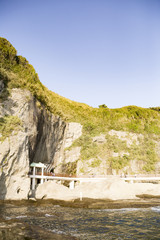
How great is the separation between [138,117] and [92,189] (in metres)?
34.2

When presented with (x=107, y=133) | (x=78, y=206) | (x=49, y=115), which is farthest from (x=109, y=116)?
(x=78, y=206)

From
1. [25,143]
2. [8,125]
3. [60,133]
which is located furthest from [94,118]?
[8,125]

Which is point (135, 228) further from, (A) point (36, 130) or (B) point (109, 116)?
(B) point (109, 116)

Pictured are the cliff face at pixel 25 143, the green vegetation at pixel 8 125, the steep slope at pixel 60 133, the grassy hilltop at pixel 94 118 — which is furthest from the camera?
the grassy hilltop at pixel 94 118

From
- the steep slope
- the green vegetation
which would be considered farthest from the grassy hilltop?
the green vegetation

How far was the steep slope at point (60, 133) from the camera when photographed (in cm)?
2462

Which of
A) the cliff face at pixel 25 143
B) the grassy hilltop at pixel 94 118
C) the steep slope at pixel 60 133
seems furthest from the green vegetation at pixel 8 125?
the cliff face at pixel 25 143

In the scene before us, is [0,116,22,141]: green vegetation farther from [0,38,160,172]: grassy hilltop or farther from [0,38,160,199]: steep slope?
[0,38,160,172]: grassy hilltop

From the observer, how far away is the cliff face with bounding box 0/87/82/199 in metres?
22.9

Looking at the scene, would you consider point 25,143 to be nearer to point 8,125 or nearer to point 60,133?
point 8,125

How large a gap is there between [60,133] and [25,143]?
16870 mm

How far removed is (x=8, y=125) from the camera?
82.3 ft

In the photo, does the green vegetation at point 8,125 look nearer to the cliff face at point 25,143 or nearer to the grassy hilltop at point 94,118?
the grassy hilltop at point 94,118

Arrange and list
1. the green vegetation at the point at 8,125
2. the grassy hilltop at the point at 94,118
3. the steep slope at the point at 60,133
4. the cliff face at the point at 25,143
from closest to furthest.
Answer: the cliff face at the point at 25,143
the green vegetation at the point at 8,125
the steep slope at the point at 60,133
the grassy hilltop at the point at 94,118
